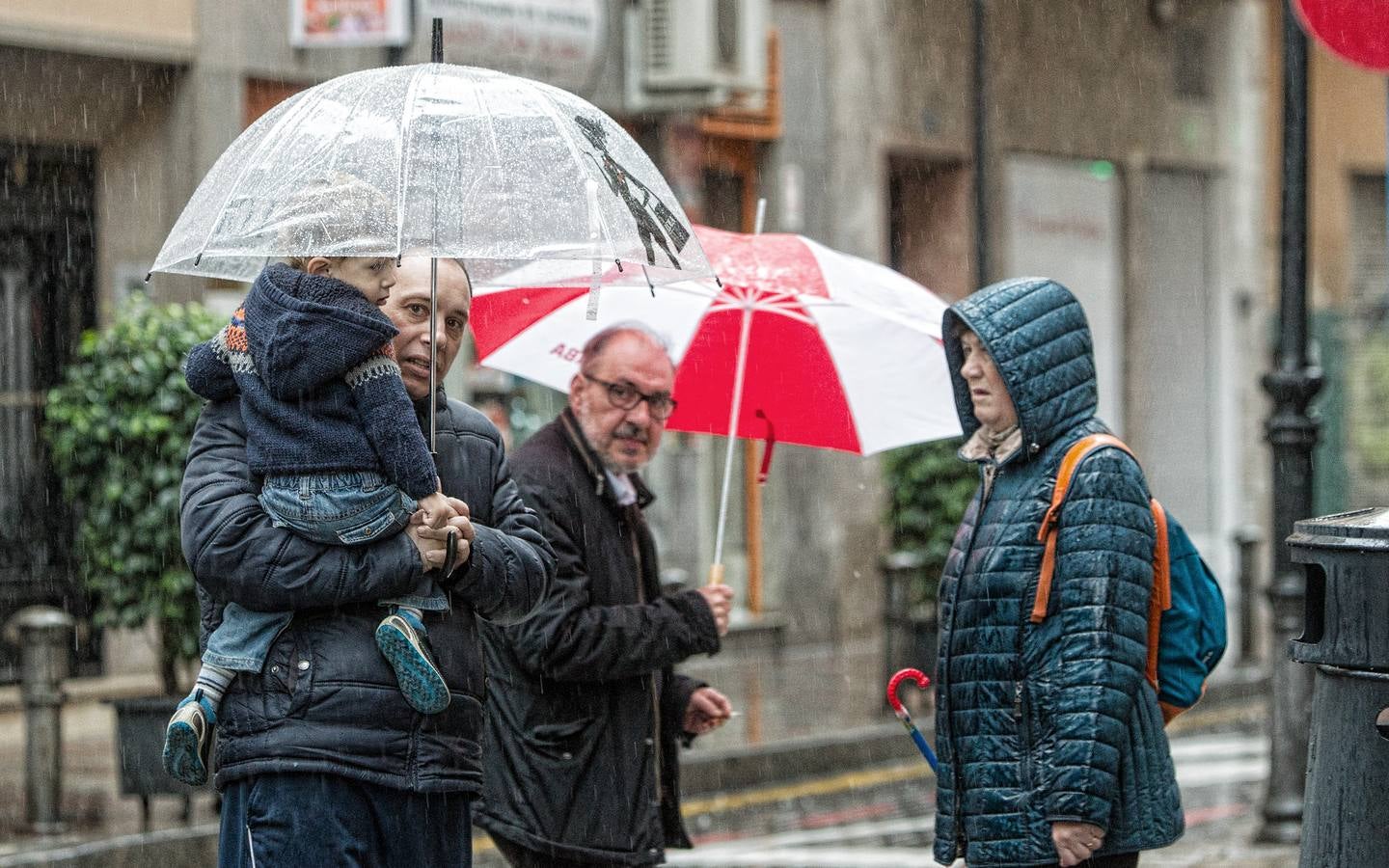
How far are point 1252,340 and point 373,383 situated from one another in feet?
70.7

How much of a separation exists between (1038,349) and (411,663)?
1754 mm

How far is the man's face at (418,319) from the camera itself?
4.17 metres

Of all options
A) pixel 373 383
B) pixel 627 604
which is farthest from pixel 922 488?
pixel 373 383

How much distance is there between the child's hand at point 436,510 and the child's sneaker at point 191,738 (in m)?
0.49

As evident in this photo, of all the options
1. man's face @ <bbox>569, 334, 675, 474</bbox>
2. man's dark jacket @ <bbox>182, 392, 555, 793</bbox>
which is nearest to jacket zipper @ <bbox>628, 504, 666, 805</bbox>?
man's face @ <bbox>569, 334, 675, 474</bbox>

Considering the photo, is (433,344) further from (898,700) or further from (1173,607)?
(1173,607)

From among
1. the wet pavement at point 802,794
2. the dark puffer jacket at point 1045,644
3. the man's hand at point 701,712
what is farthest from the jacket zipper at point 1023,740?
the wet pavement at point 802,794

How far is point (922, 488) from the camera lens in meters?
14.4

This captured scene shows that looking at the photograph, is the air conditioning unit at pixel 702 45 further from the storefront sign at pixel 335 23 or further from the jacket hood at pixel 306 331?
the jacket hood at pixel 306 331

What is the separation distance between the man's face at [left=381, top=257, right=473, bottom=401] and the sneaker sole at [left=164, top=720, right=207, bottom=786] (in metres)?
0.76

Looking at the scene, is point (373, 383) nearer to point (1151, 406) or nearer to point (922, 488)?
point (922, 488)

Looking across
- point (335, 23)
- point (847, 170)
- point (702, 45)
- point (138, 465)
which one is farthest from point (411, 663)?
point (847, 170)

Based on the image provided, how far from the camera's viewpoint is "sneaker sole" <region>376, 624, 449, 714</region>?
12.6ft

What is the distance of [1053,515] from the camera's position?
4.80 metres
